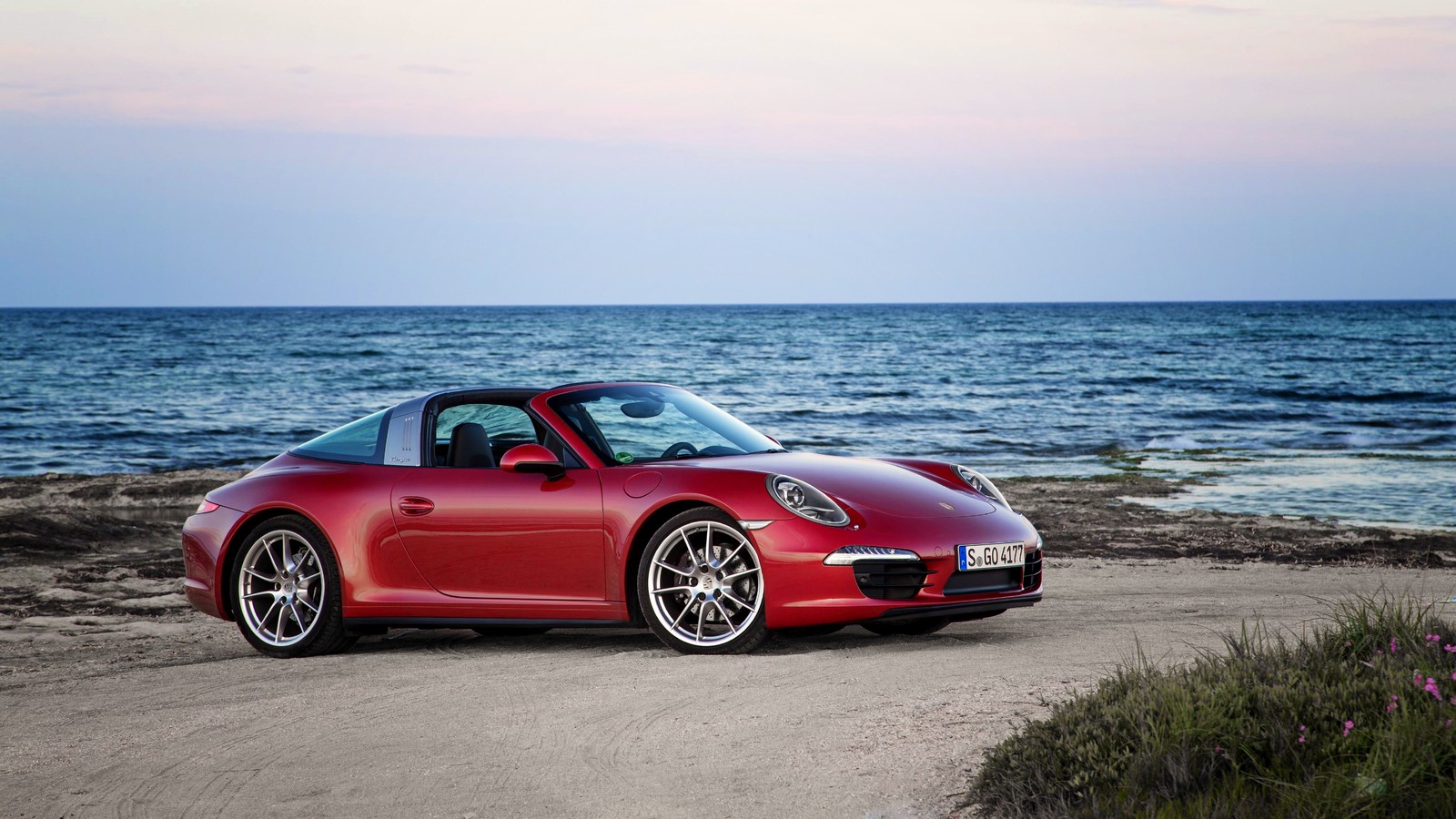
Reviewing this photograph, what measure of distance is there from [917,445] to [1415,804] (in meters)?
22.5

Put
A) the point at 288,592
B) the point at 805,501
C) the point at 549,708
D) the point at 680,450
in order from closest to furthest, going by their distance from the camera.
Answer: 1. the point at 549,708
2. the point at 805,501
3. the point at 680,450
4. the point at 288,592

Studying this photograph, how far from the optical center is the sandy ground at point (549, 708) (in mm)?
4492

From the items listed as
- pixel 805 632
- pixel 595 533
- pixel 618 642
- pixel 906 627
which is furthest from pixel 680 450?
pixel 906 627

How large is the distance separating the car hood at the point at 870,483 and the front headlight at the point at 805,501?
0.08 meters

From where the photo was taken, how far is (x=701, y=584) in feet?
22.4

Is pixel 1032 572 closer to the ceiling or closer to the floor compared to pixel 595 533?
closer to the floor

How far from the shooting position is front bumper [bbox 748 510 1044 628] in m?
6.59

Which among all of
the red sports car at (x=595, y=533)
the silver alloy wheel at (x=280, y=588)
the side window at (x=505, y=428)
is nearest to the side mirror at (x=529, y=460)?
the red sports car at (x=595, y=533)

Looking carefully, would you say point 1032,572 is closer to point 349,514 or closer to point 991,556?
point 991,556

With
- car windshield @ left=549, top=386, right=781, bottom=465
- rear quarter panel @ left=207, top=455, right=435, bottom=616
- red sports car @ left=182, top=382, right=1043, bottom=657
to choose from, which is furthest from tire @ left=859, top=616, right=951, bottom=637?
rear quarter panel @ left=207, top=455, right=435, bottom=616

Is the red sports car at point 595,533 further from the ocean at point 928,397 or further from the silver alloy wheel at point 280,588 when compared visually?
the ocean at point 928,397

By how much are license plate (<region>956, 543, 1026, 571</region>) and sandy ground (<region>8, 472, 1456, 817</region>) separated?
1.35ft

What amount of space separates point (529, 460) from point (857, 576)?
1729mm

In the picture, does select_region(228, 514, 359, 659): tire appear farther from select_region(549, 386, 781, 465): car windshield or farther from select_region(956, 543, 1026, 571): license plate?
select_region(956, 543, 1026, 571): license plate
